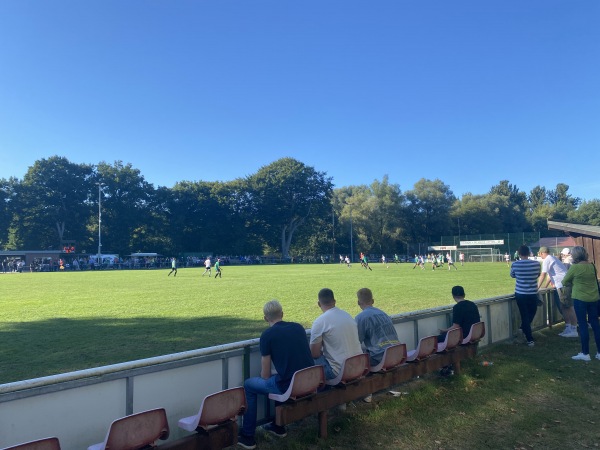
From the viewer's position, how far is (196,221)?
75438 millimetres

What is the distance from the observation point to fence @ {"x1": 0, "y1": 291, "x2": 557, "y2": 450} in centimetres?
283

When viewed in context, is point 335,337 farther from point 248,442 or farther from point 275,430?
point 248,442

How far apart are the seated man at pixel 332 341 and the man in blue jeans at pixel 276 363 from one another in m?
0.36

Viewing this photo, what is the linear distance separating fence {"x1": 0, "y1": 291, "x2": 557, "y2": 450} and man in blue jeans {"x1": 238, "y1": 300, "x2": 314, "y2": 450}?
275 mm

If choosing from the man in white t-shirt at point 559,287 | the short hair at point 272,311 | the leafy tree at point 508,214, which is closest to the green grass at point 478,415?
the short hair at point 272,311

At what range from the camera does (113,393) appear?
327 cm

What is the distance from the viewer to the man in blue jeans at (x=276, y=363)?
12.6 ft

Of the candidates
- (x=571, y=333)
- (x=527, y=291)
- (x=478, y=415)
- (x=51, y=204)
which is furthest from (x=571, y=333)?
(x=51, y=204)

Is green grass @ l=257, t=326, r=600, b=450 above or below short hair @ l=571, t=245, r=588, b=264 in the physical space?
Result: below

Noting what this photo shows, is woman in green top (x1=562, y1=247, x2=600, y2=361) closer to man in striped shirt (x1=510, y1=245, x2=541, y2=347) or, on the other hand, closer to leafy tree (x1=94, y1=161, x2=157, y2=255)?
man in striped shirt (x1=510, y1=245, x2=541, y2=347)

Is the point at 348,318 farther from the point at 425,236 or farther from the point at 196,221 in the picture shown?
the point at 425,236

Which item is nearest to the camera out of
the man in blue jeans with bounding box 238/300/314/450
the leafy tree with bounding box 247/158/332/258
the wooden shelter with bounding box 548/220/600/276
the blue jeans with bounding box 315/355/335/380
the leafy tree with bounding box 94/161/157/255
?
the man in blue jeans with bounding box 238/300/314/450

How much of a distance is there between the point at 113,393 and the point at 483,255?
64979 millimetres

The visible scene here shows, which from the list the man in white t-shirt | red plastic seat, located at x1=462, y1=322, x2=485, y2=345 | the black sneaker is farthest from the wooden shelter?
the black sneaker
